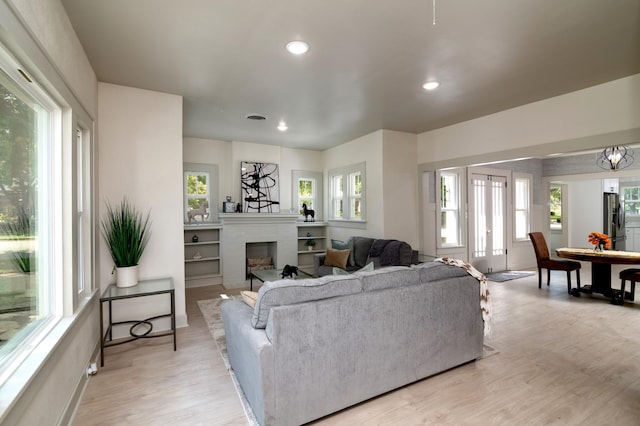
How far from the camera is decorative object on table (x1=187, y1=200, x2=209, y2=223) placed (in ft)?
18.8

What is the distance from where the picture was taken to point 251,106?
3.97 m

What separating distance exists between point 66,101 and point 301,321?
2.14 metres

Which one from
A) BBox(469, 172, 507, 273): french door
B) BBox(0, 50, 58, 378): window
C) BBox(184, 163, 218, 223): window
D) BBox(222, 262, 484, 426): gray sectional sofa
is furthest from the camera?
BBox(469, 172, 507, 273): french door

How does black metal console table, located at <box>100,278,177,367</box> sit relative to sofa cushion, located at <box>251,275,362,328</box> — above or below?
below

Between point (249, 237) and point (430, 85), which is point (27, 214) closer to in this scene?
point (430, 85)

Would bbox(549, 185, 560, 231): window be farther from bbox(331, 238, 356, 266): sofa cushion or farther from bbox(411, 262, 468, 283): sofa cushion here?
bbox(411, 262, 468, 283): sofa cushion

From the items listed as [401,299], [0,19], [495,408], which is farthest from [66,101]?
[495,408]

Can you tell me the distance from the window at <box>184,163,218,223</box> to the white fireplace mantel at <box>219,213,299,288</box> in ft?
1.56

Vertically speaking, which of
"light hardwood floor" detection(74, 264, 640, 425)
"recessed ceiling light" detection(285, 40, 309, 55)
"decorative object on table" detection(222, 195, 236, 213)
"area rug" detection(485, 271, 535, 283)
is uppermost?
"recessed ceiling light" detection(285, 40, 309, 55)

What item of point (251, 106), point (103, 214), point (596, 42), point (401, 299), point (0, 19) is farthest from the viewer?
point (251, 106)

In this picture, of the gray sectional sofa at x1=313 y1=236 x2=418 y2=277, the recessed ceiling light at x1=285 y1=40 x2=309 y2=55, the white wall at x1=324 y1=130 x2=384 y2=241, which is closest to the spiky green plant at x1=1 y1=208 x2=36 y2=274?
the recessed ceiling light at x1=285 y1=40 x2=309 y2=55

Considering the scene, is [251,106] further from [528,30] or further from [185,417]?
[185,417]

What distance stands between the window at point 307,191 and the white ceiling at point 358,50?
2.66 metres

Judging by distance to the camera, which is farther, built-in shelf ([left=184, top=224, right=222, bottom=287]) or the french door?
the french door
